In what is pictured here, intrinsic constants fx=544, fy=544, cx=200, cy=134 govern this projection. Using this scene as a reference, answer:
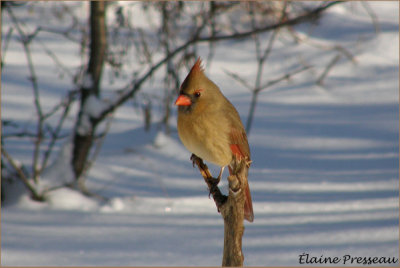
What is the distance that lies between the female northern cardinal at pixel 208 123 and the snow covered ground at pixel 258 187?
1.52 meters

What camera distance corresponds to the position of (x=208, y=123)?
1.77 m

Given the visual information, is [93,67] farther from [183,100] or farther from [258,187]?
[183,100]

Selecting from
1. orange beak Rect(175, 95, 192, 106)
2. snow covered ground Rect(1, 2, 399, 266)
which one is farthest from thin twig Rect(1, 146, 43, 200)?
orange beak Rect(175, 95, 192, 106)

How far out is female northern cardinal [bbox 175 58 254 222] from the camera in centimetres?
170

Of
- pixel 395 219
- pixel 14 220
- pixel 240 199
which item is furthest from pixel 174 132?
pixel 240 199

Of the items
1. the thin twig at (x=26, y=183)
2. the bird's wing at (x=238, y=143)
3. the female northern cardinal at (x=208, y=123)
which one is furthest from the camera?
the thin twig at (x=26, y=183)

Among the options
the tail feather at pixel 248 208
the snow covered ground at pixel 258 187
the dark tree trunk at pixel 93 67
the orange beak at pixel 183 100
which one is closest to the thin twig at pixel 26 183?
the snow covered ground at pixel 258 187

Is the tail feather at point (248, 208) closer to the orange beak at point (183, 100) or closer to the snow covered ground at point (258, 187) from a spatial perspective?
the orange beak at point (183, 100)

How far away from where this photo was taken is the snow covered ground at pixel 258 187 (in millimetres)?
3434

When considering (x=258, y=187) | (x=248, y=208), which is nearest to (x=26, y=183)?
(x=258, y=187)

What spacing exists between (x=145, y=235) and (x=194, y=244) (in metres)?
0.42

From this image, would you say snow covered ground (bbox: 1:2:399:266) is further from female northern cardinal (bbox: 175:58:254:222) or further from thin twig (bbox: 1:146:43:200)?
female northern cardinal (bbox: 175:58:254:222)

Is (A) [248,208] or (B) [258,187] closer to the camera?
(A) [248,208]

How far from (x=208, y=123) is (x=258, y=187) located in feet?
9.52
